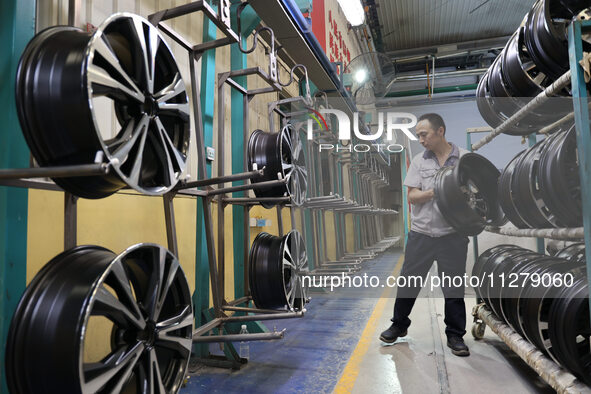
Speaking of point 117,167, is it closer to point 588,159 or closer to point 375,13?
point 588,159

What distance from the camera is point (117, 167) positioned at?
1264 millimetres

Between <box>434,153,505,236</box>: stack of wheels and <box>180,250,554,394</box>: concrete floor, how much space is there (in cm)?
44

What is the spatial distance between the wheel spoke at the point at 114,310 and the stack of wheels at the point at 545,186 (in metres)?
1.89

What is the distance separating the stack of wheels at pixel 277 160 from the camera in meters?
3.14

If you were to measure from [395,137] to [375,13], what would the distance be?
8.47 metres

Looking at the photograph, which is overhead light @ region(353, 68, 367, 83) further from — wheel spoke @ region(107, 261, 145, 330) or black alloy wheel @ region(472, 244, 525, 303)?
wheel spoke @ region(107, 261, 145, 330)

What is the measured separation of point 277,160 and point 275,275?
97 cm

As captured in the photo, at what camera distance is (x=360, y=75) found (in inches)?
246

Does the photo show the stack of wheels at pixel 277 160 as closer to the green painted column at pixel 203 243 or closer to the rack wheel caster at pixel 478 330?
the green painted column at pixel 203 243

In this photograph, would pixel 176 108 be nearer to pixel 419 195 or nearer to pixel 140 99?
pixel 140 99

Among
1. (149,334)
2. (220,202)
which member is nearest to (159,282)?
(149,334)

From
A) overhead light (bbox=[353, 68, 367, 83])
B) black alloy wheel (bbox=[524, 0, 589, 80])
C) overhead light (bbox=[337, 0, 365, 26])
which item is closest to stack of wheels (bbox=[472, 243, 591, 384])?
black alloy wheel (bbox=[524, 0, 589, 80])

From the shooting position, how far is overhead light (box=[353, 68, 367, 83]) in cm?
622

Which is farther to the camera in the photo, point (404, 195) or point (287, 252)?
point (287, 252)
